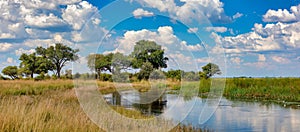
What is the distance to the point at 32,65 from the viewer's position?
194ft

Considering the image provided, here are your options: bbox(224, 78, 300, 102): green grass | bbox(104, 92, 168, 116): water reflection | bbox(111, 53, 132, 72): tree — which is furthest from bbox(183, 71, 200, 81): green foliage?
bbox(224, 78, 300, 102): green grass

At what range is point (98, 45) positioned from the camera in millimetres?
10289

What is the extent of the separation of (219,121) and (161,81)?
3126 mm

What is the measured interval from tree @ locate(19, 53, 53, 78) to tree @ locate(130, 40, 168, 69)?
1940 inches

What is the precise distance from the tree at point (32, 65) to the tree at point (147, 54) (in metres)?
49.3

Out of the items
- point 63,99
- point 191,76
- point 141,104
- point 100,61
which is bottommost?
point 141,104

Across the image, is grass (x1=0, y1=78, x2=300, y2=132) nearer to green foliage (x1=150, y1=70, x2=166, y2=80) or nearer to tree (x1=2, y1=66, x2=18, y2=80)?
green foliage (x1=150, y1=70, x2=166, y2=80)

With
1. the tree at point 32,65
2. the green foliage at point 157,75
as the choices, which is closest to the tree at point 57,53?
the tree at point 32,65

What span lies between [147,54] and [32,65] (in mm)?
51128

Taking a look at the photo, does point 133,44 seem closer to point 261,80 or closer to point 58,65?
point 261,80

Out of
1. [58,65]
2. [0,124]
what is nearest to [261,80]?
[0,124]

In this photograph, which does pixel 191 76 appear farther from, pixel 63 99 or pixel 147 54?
pixel 63 99

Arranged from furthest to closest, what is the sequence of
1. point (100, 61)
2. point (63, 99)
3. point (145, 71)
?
1. point (63, 99)
2. point (145, 71)
3. point (100, 61)

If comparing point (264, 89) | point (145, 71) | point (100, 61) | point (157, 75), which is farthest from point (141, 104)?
point (264, 89)
